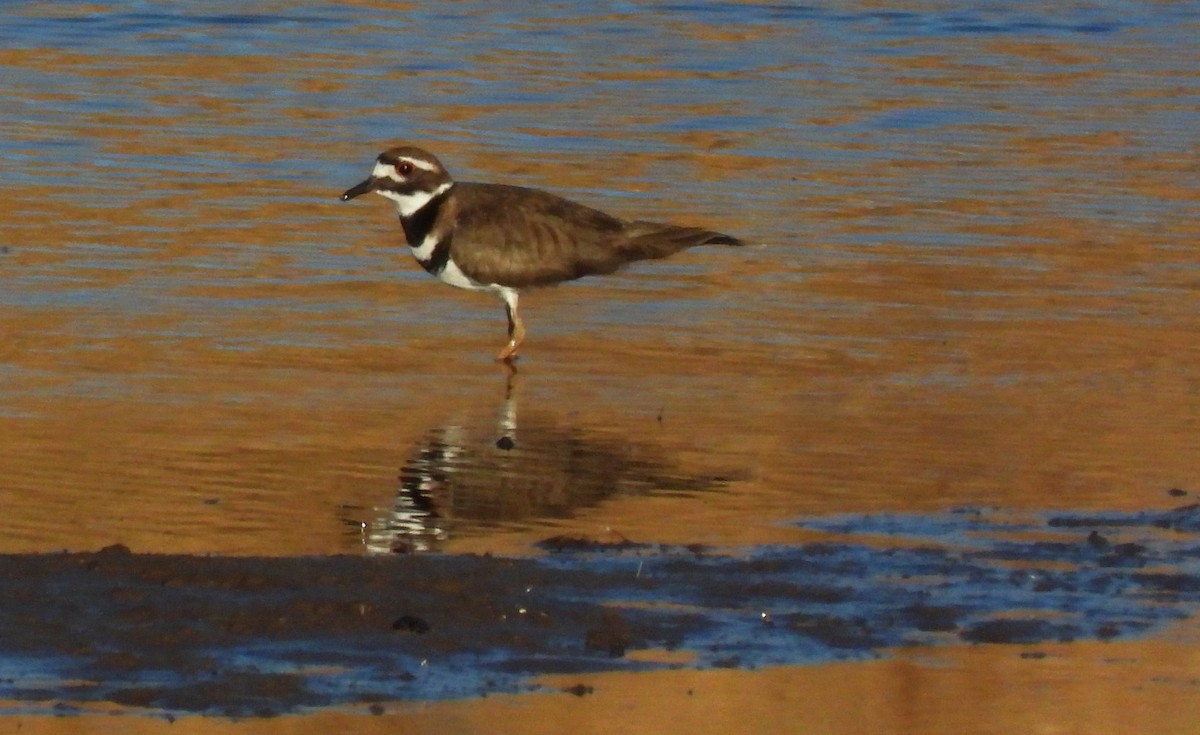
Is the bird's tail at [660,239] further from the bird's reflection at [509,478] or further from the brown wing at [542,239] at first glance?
the bird's reflection at [509,478]

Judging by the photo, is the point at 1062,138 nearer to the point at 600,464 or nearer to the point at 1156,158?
the point at 1156,158

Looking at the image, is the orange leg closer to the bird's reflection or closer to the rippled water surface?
the rippled water surface

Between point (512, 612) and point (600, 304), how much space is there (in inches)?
203

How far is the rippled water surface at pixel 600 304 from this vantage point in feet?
25.3

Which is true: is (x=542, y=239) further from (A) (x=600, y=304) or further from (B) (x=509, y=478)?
(B) (x=509, y=478)

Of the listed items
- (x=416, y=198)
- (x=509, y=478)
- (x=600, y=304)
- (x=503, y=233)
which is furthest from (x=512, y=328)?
(x=509, y=478)

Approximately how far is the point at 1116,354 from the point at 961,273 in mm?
1828

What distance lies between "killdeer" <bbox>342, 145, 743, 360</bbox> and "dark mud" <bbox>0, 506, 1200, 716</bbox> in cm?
373

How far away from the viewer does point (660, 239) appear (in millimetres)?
10922

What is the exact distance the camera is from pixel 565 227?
35.4ft

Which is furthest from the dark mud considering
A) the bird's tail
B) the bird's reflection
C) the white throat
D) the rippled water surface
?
the white throat

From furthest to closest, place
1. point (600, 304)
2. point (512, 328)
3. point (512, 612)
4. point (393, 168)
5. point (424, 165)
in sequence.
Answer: point (600, 304)
point (393, 168)
point (424, 165)
point (512, 328)
point (512, 612)

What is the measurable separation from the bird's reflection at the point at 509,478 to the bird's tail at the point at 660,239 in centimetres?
197

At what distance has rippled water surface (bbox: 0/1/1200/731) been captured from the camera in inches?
304
